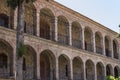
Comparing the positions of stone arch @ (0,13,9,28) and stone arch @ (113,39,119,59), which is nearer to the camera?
stone arch @ (0,13,9,28)

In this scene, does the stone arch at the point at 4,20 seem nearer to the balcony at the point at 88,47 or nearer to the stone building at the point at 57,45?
the stone building at the point at 57,45

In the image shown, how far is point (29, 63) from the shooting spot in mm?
27469

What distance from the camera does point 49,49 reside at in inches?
1100

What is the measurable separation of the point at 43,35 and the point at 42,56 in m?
1.92

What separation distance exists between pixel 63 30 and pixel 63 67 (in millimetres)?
3721

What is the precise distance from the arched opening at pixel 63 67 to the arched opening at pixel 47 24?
2.76 m

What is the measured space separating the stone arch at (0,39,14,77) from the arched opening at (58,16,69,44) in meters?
6.73

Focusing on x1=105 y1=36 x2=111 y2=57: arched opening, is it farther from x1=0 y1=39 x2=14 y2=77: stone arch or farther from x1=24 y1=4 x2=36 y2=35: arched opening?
x1=0 y1=39 x2=14 y2=77: stone arch

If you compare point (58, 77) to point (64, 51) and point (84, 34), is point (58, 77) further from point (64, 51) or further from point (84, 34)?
point (84, 34)

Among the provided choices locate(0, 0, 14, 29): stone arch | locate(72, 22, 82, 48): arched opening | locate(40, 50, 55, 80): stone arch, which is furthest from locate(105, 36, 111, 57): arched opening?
locate(0, 0, 14, 29): stone arch

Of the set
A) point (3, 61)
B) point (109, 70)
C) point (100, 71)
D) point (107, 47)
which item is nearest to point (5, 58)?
point (3, 61)

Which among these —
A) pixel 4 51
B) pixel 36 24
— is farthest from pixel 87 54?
pixel 4 51

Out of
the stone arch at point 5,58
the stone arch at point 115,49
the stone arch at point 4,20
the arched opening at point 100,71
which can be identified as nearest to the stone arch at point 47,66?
the stone arch at point 5,58

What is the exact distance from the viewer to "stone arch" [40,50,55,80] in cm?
2885
